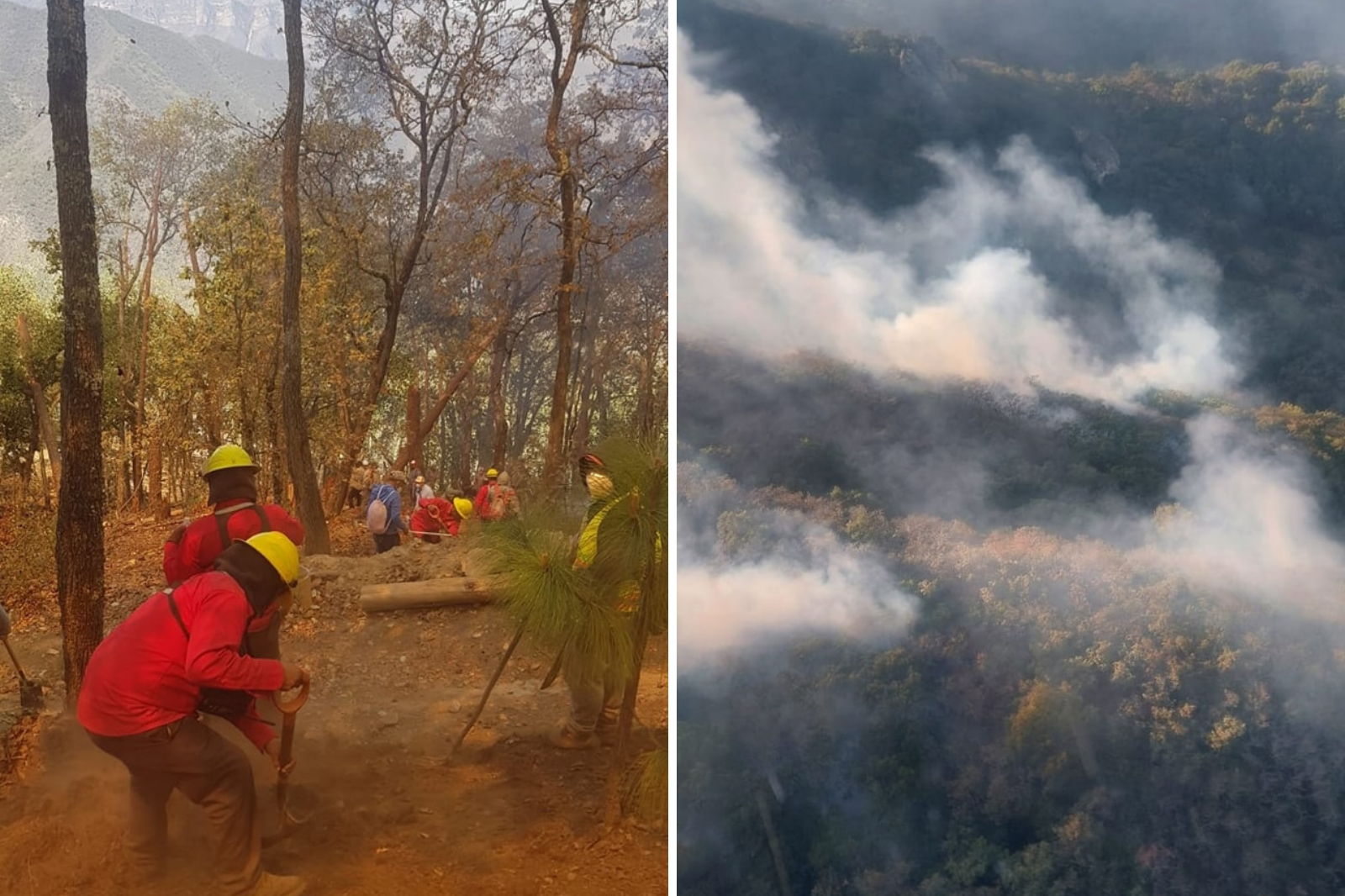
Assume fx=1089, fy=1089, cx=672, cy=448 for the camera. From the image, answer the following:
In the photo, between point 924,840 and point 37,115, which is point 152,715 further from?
point 924,840

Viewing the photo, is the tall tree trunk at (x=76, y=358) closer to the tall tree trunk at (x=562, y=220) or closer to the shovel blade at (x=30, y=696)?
the shovel blade at (x=30, y=696)

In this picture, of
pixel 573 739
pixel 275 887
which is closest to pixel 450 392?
pixel 573 739

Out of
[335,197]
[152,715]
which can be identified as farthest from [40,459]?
[335,197]

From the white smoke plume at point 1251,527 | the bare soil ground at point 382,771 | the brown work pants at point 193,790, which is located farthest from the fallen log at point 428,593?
the white smoke plume at point 1251,527

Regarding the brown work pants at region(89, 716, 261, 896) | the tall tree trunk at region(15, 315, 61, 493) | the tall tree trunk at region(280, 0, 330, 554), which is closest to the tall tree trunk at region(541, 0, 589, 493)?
the tall tree trunk at region(280, 0, 330, 554)

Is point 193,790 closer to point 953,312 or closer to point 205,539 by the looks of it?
point 205,539
